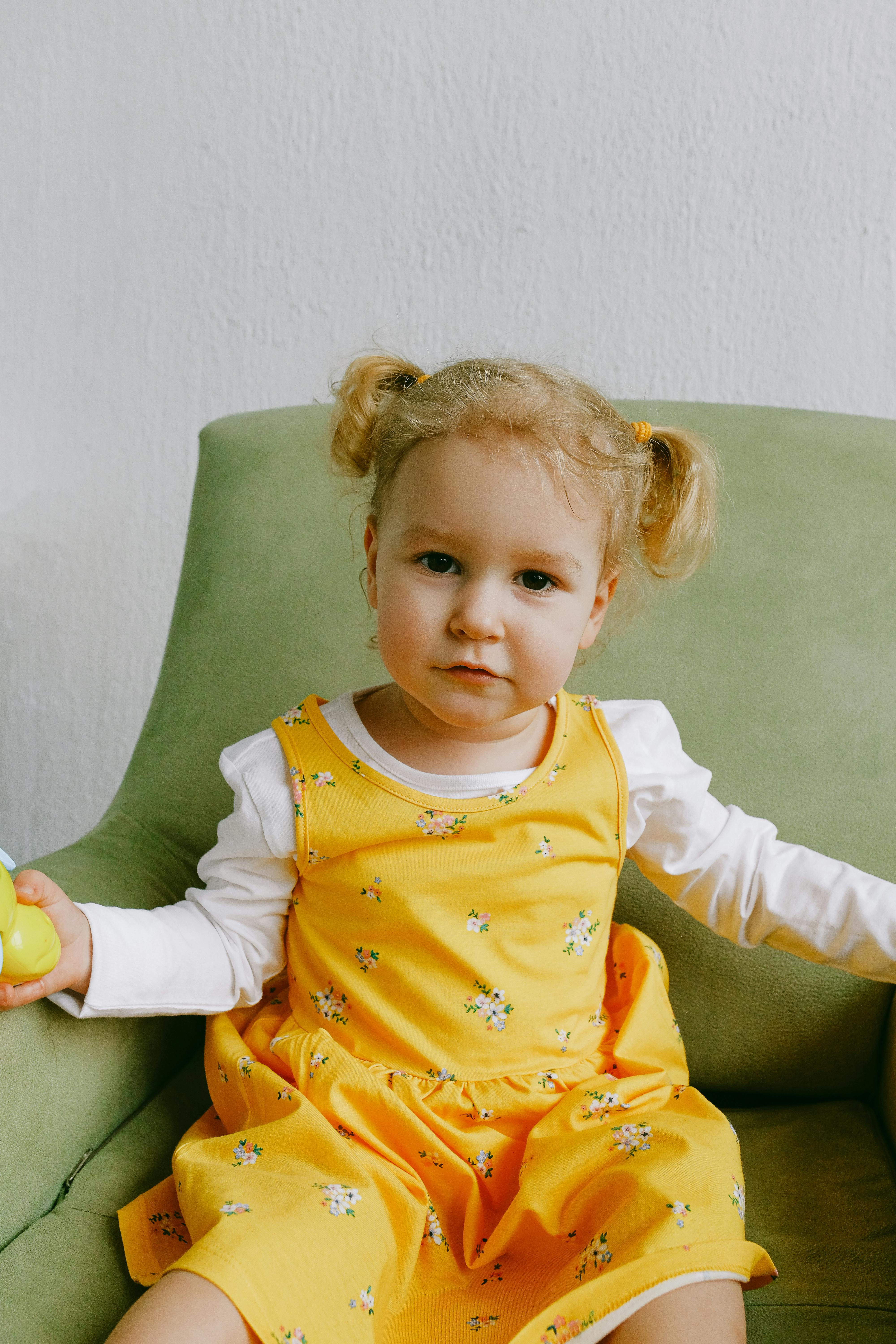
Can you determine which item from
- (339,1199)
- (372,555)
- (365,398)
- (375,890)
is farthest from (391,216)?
(339,1199)

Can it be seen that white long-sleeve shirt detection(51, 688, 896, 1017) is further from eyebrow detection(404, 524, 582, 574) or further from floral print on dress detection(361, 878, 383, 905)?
eyebrow detection(404, 524, 582, 574)

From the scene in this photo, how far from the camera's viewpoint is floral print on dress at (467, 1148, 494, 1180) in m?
0.78

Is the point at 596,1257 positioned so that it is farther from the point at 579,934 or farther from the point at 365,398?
the point at 365,398

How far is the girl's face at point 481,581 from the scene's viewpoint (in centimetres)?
74

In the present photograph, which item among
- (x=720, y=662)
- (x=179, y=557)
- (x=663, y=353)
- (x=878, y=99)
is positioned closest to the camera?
(x=720, y=662)

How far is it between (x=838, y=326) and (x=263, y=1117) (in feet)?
3.61

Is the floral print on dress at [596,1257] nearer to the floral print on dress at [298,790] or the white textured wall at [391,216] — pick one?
the floral print on dress at [298,790]

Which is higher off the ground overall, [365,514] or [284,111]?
[284,111]

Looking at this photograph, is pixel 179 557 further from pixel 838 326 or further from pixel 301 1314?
pixel 301 1314

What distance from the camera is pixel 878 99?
1.23 meters

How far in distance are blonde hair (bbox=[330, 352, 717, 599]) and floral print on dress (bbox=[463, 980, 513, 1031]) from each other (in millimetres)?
345

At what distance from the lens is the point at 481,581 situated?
0.75 meters

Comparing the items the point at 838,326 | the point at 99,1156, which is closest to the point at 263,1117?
the point at 99,1156

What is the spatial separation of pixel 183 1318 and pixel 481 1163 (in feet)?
0.83
